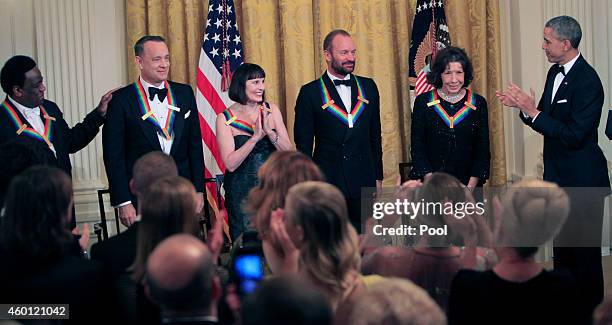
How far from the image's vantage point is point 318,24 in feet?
24.1

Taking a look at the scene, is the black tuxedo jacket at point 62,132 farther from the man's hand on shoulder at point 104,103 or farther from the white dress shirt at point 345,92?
the white dress shirt at point 345,92

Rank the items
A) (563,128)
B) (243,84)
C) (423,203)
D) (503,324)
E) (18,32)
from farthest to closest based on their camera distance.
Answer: (18,32) < (243,84) < (563,128) < (423,203) < (503,324)

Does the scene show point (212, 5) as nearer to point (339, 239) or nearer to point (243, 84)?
point (243, 84)

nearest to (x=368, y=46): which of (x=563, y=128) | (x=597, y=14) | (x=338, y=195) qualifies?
(x=597, y=14)

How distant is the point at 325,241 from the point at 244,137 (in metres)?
2.85

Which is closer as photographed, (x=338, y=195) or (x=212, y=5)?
(x=338, y=195)

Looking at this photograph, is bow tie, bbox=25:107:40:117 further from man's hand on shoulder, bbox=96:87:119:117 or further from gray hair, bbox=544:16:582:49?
gray hair, bbox=544:16:582:49

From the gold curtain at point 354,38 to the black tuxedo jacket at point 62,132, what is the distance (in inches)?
53.8

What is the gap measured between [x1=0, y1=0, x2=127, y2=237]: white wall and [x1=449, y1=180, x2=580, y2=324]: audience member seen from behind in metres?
4.23

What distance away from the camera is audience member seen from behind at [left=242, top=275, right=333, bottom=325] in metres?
2.10

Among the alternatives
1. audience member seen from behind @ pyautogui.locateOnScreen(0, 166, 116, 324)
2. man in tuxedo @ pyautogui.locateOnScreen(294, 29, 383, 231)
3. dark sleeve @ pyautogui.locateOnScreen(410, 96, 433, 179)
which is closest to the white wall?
man in tuxedo @ pyautogui.locateOnScreen(294, 29, 383, 231)

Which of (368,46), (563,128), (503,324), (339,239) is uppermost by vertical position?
(368,46)

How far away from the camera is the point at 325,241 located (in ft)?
10.0

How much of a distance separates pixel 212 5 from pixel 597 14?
2.86m
